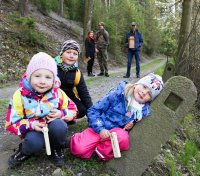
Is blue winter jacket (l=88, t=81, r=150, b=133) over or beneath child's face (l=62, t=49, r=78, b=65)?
beneath

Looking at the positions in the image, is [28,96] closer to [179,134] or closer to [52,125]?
[52,125]

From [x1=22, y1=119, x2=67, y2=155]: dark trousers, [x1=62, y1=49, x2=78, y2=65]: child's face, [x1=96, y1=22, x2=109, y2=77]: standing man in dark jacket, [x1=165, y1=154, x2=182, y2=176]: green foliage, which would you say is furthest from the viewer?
[x1=96, y1=22, x2=109, y2=77]: standing man in dark jacket

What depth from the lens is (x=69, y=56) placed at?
4.38 m

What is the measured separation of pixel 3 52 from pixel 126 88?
29.7 ft

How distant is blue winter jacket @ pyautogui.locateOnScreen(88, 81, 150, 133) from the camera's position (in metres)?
3.96

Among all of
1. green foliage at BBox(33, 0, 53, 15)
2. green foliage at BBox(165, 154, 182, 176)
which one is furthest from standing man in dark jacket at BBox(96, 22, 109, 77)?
green foliage at BBox(33, 0, 53, 15)

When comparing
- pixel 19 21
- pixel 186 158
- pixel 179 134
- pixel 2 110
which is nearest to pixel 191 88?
pixel 186 158

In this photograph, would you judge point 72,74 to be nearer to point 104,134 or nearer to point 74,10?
point 104,134

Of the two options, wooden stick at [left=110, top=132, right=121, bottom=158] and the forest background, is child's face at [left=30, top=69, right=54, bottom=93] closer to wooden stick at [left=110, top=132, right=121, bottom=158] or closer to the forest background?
wooden stick at [left=110, top=132, right=121, bottom=158]

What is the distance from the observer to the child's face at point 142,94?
3.85m

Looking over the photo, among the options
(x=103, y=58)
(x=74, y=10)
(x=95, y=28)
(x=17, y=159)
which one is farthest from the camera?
(x=74, y=10)

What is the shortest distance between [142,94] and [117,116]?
0.42 metres

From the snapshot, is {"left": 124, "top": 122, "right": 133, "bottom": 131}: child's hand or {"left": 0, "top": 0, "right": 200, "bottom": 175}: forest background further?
{"left": 0, "top": 0, "right": 200, "bottom": 175}: forest background

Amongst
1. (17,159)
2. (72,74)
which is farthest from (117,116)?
(17,159)
